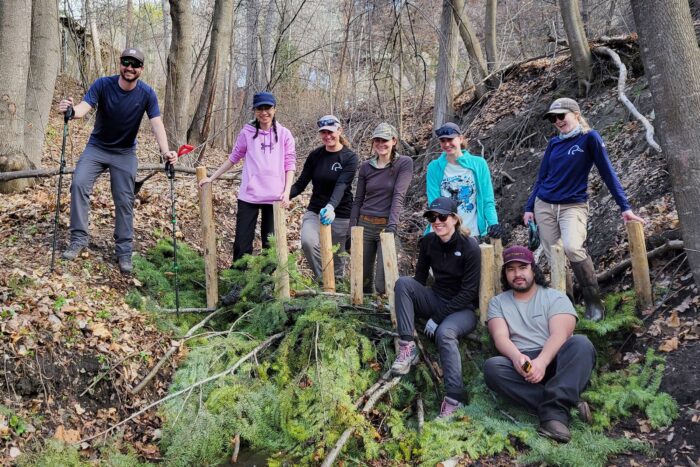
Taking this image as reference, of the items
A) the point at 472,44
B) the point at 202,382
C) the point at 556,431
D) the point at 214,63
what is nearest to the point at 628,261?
the point at 556,431

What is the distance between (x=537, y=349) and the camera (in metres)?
4.61

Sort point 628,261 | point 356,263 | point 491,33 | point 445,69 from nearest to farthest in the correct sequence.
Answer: point 356,263
point 628,261
point 445,69
point 491,33

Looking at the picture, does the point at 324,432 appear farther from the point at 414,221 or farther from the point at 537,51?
the point at 537,51

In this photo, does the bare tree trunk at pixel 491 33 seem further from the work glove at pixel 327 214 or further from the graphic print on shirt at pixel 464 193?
the work glove at pixel 327 214

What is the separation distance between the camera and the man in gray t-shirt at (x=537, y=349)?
4.28 metres

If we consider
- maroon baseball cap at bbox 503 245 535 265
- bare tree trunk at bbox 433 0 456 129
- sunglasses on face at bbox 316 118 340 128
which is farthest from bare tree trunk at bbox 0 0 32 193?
bare tree trunk at bbox 433 0 456 129

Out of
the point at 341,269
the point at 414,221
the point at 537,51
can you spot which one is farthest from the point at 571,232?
the point at 537,51

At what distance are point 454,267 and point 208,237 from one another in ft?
8.75

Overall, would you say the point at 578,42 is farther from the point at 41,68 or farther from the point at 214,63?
the point at 41,68

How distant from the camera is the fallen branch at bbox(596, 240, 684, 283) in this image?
5379mm

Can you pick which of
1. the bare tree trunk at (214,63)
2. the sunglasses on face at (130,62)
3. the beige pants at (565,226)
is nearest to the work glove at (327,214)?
the beige pants at (565,226)

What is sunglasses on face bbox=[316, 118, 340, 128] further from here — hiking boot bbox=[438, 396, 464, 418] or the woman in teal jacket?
hiking boot bbox=[438, 396, 464, 418]

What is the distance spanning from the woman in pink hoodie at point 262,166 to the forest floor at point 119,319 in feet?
4.65

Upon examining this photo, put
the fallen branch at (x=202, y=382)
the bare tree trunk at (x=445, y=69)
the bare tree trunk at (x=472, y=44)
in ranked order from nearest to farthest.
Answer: the fallen branch at (x=202, y=382), the bare tree trunk at (x=472, y=44), the bare tree trunk at (x=445, y=69)
